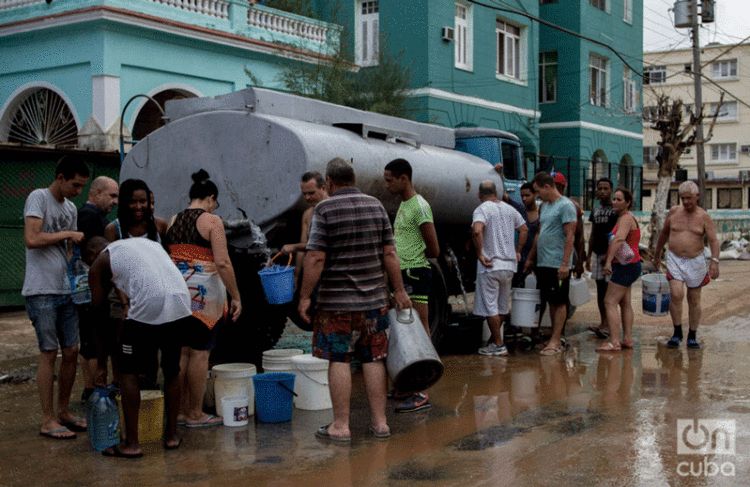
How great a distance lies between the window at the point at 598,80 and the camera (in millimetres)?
28328

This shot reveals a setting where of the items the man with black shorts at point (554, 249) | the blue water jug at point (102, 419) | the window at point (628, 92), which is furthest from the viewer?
the window at point (628, 92)

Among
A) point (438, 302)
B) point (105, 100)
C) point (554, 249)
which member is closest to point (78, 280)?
point (438, 302)

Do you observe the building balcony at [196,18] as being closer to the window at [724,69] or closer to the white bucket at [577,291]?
the white bucket at [577,291]

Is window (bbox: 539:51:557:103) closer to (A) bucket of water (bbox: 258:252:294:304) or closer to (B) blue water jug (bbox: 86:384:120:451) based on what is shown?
(A) bucket of water (bbox: 258:252:294:304)

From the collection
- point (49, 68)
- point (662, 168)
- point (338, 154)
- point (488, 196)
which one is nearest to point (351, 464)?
point (338, 154)

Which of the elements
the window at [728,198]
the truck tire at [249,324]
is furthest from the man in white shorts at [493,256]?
the window at [728,198]

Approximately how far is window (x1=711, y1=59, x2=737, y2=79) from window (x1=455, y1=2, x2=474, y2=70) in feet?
117

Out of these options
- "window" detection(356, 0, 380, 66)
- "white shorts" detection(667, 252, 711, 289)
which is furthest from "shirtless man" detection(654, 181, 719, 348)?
"window" detection(356, 0, 380, 66)

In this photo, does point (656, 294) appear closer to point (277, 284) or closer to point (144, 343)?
point (277, 284)

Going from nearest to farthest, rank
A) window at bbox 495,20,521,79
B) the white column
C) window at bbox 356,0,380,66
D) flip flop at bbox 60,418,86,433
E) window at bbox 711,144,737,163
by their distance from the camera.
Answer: flip flop at bbox 60,418,86,433
the white column
window at bbox 356,0,380,66
window at bbox 495,20,521,79
window at bbox 711,144,737,163

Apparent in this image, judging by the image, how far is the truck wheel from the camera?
8.95 metres

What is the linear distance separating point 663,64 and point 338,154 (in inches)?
2007

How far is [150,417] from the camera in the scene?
545cm

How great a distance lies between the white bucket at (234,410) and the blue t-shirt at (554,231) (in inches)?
165
